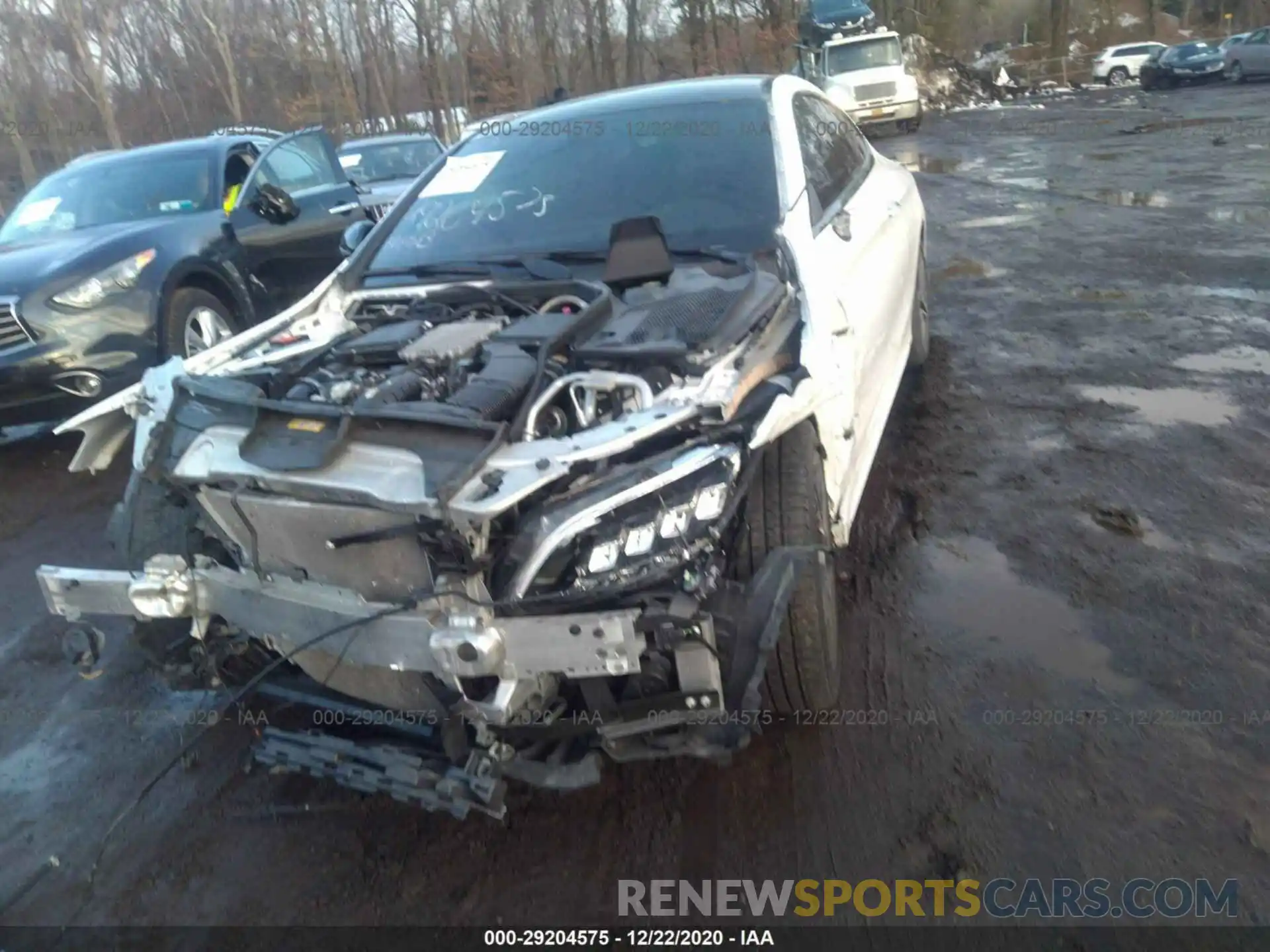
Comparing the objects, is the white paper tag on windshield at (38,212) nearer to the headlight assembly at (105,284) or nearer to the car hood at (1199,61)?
the headlight assembly at (105,284)

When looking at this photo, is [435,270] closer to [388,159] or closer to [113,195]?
[113,195]

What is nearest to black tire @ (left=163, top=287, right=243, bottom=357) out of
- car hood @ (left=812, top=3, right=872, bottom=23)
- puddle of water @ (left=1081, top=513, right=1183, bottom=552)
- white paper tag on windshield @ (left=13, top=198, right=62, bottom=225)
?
white paper tag on windshield @ (left=13, top=198, right=62, bottom=225)

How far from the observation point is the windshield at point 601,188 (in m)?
3.70

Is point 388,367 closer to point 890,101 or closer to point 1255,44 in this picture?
point 890,101

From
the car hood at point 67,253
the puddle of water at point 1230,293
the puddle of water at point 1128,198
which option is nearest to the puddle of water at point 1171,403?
the puddle of water at point 1230,293

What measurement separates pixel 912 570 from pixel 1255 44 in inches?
1260

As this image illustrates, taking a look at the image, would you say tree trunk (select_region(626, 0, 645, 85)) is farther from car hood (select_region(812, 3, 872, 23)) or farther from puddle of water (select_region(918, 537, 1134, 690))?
puddle of water (select_region(918, 537, 1134, 690))

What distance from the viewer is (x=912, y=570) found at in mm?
3826

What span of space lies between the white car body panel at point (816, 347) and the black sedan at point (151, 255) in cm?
245

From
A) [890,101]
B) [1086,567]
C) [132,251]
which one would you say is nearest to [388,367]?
[1086,567]

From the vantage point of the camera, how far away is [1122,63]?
3616cm

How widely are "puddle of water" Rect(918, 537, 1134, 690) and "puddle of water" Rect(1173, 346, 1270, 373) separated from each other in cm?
251

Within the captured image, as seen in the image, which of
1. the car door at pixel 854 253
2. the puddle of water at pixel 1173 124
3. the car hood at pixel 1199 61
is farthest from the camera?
the car hood at pixel 1199 61

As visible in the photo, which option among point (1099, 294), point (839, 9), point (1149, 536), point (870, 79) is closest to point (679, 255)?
point (1149, 536)
